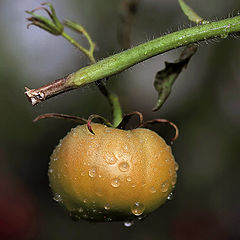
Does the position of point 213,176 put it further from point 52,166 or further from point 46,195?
point 52,166

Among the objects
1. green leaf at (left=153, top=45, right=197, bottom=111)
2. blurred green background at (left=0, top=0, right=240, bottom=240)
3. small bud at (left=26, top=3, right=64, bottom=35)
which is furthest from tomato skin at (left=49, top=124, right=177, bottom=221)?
blurred green background at (left=0, top=0, right=240, bottom=240)

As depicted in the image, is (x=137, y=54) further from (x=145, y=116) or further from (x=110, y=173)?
(x=145, y=116)

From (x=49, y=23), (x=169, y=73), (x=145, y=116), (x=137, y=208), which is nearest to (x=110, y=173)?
(x=137, y=208)

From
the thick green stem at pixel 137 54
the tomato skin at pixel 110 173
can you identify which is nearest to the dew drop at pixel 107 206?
the tomato skin at pixel 110 173

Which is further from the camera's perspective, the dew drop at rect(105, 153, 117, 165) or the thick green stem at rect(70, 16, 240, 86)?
the dew drop at rect(105, 153, 117, 165)

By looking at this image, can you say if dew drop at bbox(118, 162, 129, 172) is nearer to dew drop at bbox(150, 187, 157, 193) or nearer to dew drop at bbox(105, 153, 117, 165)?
dew drop at bbox(105, 153, 117, 165)

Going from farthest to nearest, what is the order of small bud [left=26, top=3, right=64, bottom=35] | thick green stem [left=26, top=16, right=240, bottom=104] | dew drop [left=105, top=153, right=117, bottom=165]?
small bud [left=26, top=3, right=64, bottom=35]
dew drop [left=105, top=153, right=117, bottom=165]
thick green stem [left=26, top=16, right=240, bottom=104]
